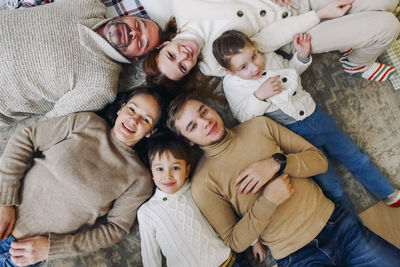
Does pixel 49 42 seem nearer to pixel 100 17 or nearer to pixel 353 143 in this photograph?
pixel 100 17

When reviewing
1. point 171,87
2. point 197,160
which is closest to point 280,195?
point 197,160

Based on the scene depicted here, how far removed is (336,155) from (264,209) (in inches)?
22.9

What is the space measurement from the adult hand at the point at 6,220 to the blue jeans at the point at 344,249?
1155 millimetres

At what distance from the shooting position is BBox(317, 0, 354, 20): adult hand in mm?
1440

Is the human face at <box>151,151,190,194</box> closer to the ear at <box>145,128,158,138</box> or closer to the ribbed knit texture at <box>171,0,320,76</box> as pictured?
the ear at <box>145,128,158,138</box>

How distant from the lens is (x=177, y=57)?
4.41ft

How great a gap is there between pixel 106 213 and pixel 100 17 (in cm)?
95

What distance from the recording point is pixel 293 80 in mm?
1353

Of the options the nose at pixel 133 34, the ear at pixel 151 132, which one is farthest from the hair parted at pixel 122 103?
the nose at pixel 133 34

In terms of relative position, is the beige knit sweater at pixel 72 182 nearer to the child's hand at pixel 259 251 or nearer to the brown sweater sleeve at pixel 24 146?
the brown sweater sleeve at pixel 24 146

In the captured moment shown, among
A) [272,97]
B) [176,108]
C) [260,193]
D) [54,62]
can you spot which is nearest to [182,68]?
[176,108]

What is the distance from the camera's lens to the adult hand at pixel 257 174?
1.21 meters

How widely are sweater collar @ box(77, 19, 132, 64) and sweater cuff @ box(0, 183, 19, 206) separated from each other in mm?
676

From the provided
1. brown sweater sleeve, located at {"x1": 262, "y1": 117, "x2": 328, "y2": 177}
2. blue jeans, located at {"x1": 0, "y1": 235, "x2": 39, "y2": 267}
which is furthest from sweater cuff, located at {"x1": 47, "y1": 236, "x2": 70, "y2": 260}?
brown sweater sleeve, located at {"x1": 262, "y1": 117, "x2": 328, "y2": 177}
